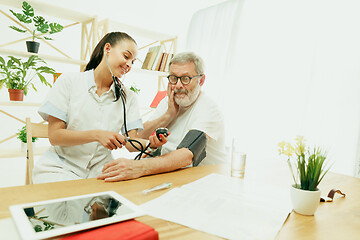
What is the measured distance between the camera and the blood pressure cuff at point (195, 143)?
1307 mm

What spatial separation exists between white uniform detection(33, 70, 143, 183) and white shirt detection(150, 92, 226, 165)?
1.20 ft

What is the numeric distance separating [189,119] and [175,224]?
43.6 inches

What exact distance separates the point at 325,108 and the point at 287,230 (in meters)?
2.18

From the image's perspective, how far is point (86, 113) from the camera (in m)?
1.42

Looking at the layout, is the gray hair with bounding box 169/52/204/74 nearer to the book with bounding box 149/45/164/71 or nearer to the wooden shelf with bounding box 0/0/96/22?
the wooden shelf with bounding box 0/0/96/22

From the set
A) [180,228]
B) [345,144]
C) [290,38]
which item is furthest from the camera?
[290,38]

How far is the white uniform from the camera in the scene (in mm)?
1359

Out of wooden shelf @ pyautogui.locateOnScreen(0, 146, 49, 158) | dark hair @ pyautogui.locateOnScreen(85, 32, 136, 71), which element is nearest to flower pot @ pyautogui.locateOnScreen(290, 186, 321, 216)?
dark hair @ pyautogui.locateOnScreen(85, 32, 136, 71)

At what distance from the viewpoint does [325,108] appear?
8.25 feet

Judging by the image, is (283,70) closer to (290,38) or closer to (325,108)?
(290,38)

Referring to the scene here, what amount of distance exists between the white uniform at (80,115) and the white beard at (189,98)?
41 centimetres

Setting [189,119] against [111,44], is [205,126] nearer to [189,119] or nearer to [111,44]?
[189,119]

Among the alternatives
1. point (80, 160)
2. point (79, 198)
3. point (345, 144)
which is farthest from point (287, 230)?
point (345, 144)

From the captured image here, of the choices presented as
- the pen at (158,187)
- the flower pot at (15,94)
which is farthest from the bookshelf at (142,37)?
the pen at (158,187)
